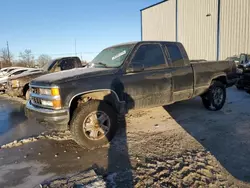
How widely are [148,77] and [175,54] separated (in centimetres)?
123

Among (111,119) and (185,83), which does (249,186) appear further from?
(185,83)

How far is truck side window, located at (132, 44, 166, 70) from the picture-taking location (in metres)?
4.91

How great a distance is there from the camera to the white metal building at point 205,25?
1872 centimetres

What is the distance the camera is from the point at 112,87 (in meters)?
4.39

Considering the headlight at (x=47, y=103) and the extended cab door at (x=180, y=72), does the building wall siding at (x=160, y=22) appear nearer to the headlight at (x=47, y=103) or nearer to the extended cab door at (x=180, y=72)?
the extended cab door at (x=180, y=72)

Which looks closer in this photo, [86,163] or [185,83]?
[86,163]

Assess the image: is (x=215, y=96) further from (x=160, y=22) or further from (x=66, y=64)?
(x=160, y=22)

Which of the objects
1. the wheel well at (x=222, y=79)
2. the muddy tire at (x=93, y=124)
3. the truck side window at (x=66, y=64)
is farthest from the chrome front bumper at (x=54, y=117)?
the truck side window at (x=66, y=64)

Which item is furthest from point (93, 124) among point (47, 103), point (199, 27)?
point (199, 27)

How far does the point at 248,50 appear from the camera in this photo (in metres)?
18.1

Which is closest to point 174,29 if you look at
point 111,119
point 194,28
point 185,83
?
point 194,28

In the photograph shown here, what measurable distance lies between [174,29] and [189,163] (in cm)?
2498

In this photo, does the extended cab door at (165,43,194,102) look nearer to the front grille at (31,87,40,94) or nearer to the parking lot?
the parking lot

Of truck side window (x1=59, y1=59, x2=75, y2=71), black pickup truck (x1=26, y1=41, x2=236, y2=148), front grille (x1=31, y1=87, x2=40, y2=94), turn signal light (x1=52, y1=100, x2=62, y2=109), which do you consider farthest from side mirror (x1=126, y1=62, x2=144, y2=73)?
truck side window (x1=59, y1=59, x2=75, y2=71)
